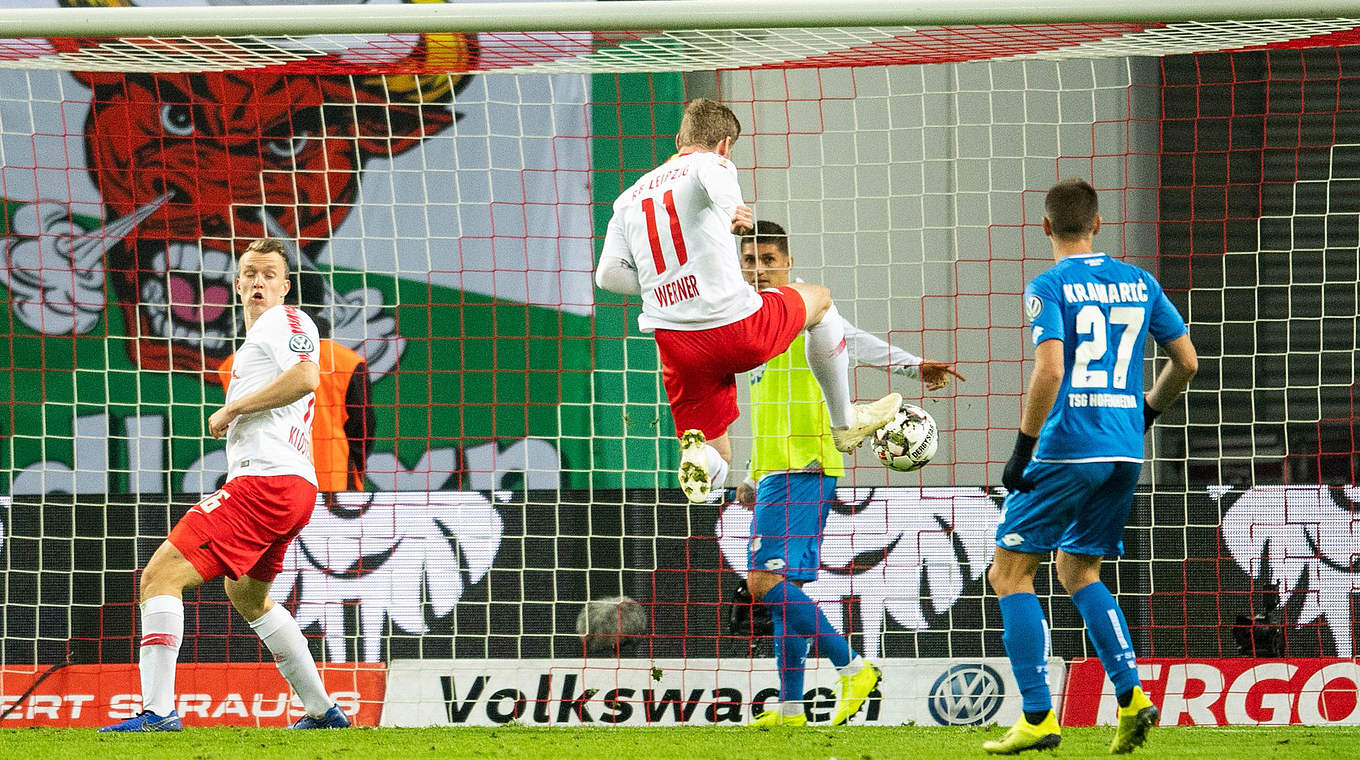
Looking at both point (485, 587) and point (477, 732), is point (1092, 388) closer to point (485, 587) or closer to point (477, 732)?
point (477, 732)

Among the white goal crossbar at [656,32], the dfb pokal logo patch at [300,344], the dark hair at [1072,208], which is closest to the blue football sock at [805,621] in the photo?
the dark hair at [1072,208]

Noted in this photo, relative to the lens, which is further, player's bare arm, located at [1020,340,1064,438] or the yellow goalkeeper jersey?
the yellow goalkeeper jersey

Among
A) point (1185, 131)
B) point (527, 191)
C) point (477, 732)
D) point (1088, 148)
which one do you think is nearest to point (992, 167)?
point (1088, 148)

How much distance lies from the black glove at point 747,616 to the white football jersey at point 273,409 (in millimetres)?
1942

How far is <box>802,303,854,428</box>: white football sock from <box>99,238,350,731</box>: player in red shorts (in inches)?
78.1

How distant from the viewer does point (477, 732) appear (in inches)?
200

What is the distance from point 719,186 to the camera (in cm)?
468

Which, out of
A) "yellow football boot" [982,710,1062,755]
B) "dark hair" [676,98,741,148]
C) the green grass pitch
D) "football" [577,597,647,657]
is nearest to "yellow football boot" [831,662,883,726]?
the green grass pitch

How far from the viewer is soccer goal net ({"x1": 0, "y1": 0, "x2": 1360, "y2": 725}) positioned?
6262mm

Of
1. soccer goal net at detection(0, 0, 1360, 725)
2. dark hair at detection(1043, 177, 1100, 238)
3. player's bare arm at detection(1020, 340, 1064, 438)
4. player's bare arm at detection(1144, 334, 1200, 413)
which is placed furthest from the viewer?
soccer goal net at detection(0, 0, 1360, 725)

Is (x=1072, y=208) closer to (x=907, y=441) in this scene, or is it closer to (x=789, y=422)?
(x=907, y=441)

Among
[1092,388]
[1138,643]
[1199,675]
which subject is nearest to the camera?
[1092,388]

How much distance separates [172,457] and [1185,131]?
6.37 m

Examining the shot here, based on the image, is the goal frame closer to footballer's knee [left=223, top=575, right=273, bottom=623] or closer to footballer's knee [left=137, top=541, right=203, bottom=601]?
footballer's knee [left=137, top=541, right=203, bottom=601]
